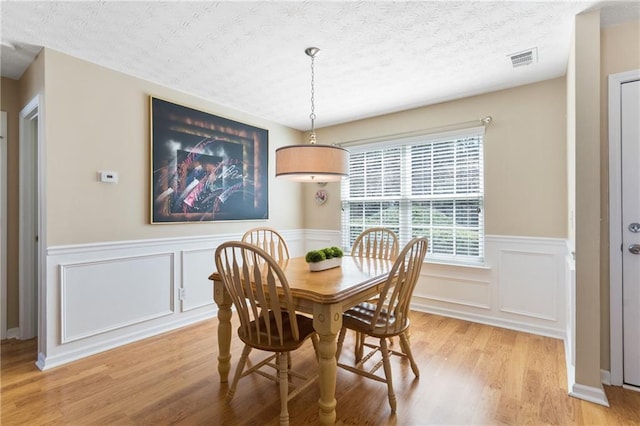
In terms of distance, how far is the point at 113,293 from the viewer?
8.83ft

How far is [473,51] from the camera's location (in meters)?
2.40

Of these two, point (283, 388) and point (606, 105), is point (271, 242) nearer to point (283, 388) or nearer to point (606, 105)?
point (283, 388)

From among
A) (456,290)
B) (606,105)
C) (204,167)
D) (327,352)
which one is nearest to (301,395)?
(327,352)

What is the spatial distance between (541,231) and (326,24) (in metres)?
2.59

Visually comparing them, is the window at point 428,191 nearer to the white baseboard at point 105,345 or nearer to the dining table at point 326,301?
the dining table at point 326,301

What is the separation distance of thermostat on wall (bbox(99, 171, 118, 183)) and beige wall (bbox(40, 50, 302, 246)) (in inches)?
1.7

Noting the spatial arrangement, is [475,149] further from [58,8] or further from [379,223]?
[58,8]

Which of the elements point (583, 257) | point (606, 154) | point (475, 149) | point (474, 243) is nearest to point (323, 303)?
point (583, 257)

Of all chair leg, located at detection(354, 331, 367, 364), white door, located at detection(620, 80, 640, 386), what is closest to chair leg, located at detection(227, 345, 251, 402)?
chair leg, located at detection(354, 331, 367, 364)

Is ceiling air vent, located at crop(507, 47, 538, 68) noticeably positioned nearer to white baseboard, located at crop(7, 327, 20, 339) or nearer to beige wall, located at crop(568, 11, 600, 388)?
beige wall, located at crop(568, 11, 600, 388)

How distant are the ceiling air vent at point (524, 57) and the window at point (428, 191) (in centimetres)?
77

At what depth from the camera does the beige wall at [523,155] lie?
Answer: 2855mm

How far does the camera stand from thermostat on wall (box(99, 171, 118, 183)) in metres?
2.62

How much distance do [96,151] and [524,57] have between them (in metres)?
3.50
